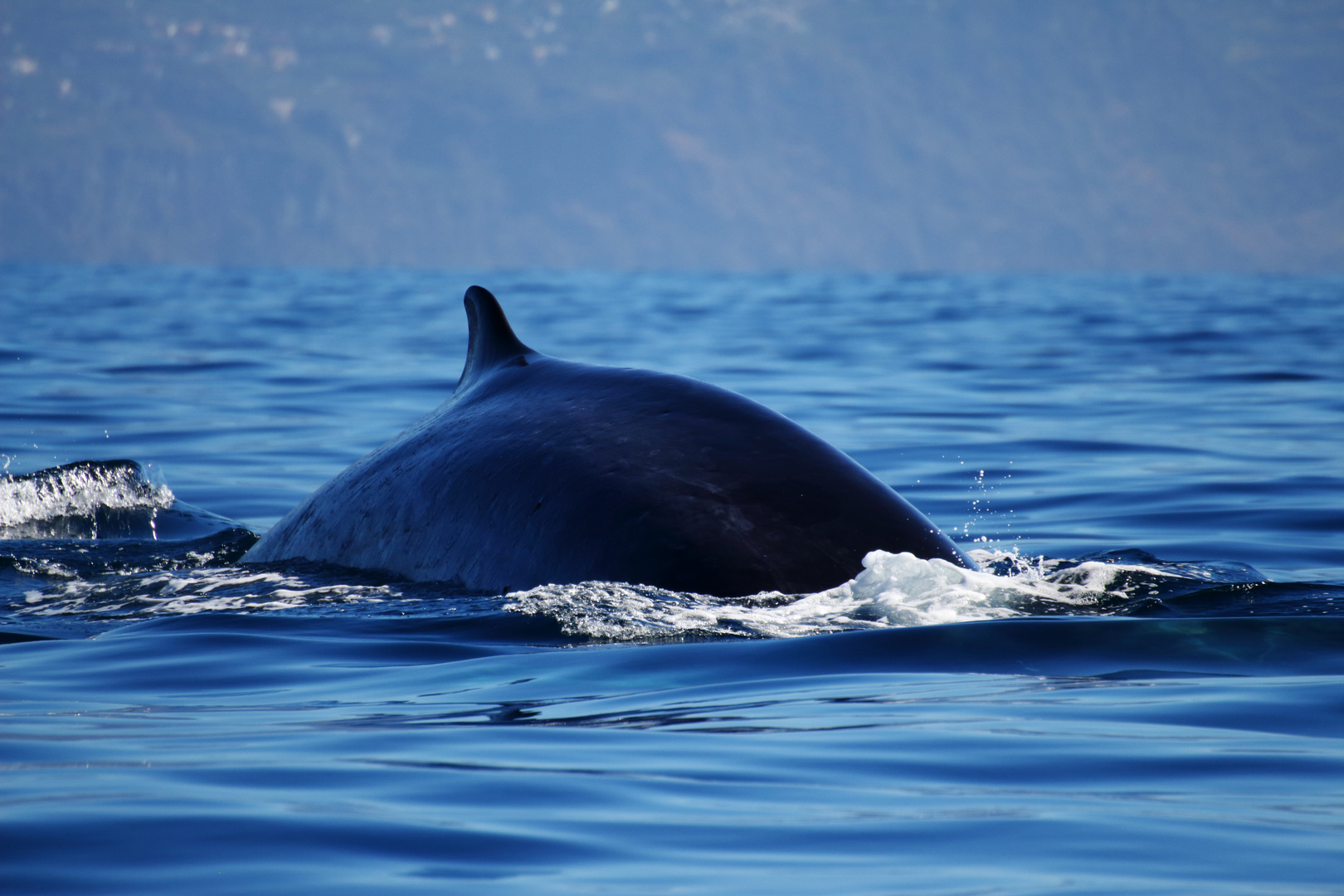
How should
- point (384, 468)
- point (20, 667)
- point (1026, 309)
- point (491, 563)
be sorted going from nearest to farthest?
point (20, 667), point (491, 563), point (384, 468), point (1026, 309)

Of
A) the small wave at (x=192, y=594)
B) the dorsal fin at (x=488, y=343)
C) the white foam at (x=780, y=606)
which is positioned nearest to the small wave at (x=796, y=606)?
the white foam at (x=780, y=606)

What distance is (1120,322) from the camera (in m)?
38.3

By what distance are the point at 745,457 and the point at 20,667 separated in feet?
9.04

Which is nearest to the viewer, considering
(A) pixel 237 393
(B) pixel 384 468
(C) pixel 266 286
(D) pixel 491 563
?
(D) pixel 491 563

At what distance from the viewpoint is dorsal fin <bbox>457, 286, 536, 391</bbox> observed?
757 cm

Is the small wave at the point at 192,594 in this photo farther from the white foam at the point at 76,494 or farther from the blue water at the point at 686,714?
the white foam at the point at 76,494

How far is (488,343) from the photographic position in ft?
25.2

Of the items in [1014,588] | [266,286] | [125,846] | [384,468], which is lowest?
[125,846]

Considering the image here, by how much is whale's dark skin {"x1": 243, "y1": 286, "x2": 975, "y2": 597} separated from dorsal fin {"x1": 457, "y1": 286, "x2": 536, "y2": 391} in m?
0.36

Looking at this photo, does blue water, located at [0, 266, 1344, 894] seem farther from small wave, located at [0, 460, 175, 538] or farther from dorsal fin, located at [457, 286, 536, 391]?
dorsal fin, located at [457, 286, 536, 391]

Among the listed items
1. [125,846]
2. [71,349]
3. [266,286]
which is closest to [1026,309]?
[71,349]

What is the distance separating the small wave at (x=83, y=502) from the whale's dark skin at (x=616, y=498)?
382cm

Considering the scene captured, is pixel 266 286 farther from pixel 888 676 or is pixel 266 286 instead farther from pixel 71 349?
pixel 888 676

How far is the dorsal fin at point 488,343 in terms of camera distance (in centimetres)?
757
